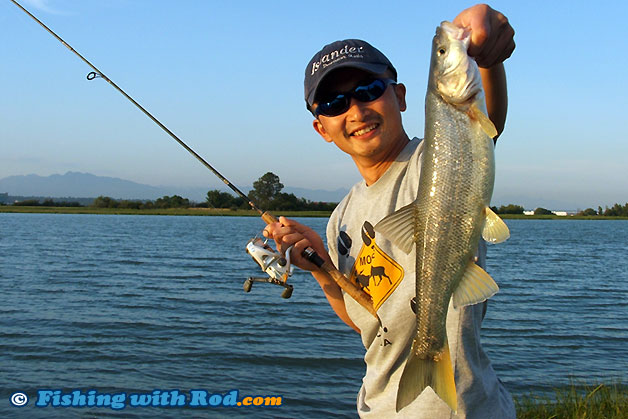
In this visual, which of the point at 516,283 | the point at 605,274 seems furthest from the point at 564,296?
the point at 605,274

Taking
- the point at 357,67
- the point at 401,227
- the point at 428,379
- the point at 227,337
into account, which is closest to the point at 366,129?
the point at 357,67

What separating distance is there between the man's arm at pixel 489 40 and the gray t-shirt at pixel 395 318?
1.86 ft

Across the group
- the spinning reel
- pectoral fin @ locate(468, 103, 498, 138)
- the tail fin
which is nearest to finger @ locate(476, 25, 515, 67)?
pectoral fin @ locate(468, 103, 498, 138)

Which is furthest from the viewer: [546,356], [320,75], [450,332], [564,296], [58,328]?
[564,296]

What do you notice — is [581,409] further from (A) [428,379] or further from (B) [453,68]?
(B) [453,68]

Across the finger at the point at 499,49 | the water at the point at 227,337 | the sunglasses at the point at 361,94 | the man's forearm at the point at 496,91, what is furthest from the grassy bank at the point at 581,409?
the finger at the point at 499,49

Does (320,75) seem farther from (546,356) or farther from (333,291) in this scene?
(546,356)

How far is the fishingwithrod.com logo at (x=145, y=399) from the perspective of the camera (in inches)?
383

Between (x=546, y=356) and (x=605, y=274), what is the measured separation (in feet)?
62.0

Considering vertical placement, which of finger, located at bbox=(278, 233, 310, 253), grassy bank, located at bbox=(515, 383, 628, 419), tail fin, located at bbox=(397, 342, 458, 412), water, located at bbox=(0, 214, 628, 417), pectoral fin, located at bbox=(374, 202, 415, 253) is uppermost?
pectoral fin, located at bbox=(374, 202, 415, 253)

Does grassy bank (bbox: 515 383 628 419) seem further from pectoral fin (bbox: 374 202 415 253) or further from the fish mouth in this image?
pectoral fin (bbox: 374 202 415 253)

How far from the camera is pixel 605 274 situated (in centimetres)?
2953

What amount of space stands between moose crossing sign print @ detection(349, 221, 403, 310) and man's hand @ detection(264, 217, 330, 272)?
50 cm

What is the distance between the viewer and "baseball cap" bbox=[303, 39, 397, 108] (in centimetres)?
299
